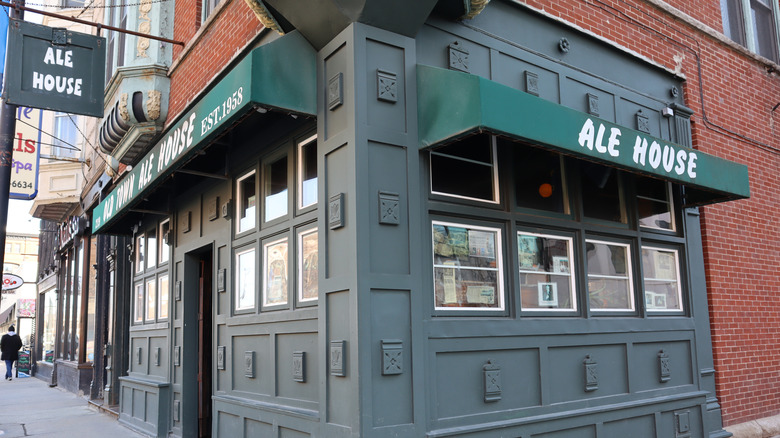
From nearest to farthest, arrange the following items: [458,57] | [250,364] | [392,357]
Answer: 1. [392,357]
2. [458,57]
3. [250,364]

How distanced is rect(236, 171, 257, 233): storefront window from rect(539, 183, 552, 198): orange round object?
10.2 feet

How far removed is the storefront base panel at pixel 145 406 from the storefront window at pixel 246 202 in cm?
306

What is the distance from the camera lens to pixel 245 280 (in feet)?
23.1

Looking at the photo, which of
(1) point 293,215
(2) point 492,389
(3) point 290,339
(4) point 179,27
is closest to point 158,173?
(1) point 293,215

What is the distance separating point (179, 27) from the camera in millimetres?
9383

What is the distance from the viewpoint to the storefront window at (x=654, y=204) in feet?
25.0

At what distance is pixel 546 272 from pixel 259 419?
3.22 metres

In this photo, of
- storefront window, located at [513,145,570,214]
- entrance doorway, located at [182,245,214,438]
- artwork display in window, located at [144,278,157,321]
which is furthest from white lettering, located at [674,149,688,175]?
artwork display in window, located at [144,278,157,321]

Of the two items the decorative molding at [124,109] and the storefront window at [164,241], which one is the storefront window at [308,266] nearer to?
the storefront window at [164,241]

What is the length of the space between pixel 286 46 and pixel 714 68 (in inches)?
265

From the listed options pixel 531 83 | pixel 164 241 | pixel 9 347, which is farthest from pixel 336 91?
pixel 9 347

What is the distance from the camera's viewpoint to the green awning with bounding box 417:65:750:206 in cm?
479

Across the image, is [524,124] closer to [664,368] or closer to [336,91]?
[336,91]

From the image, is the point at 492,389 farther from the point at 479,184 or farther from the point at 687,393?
the point at 687,393
